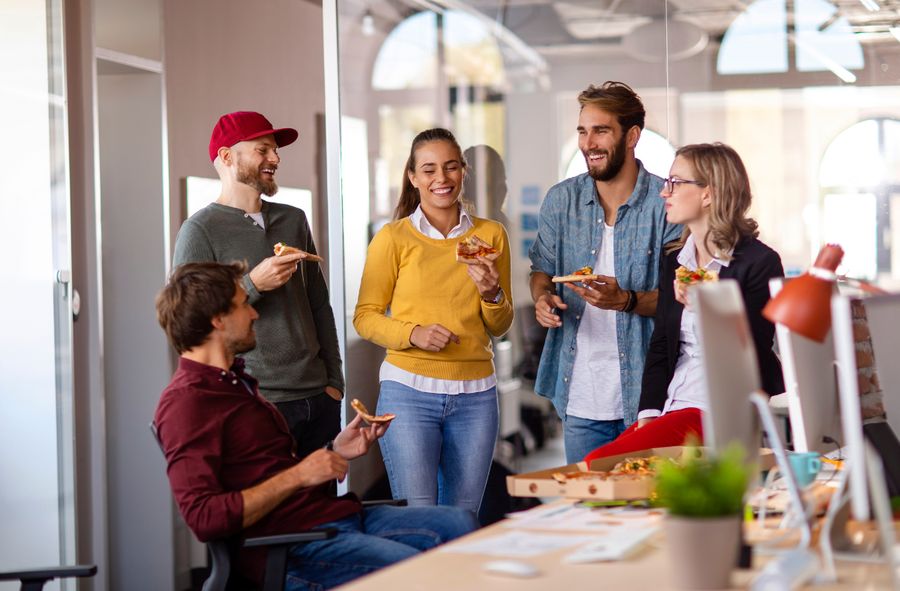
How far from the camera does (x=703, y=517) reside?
1773 millimetres

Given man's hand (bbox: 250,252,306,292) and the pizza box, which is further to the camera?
man's hand (bbox: 250,252,306,292)

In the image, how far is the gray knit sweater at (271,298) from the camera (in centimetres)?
370

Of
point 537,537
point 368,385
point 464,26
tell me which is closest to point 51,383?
point 368,385

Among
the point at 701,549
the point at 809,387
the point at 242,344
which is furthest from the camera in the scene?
the point at 242,344

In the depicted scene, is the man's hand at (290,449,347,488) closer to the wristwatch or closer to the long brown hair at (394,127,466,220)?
the wristwatch

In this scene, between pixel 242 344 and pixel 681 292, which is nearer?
pixel 242 344

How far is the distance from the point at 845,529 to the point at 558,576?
56 centimetres

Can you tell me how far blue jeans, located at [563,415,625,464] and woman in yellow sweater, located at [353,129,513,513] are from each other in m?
0.27

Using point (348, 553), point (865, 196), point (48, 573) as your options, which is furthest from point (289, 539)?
point (865, 196)

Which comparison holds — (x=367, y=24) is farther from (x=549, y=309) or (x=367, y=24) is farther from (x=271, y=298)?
(x=549, y=309)

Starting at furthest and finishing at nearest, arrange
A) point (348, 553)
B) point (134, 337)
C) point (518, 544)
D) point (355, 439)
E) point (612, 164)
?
point (134, 337)
point (612, 164)
point (355, 439)
point (348, 553)
point (518, 544)

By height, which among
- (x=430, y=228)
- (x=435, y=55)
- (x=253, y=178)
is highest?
(x=435, y=55)

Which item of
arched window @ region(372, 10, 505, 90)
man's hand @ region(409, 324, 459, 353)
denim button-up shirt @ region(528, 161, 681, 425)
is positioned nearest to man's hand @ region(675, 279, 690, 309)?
denim button-up shirt @ region(528, 161, 681, 425)

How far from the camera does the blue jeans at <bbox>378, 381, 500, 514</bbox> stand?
3805 millimetres
